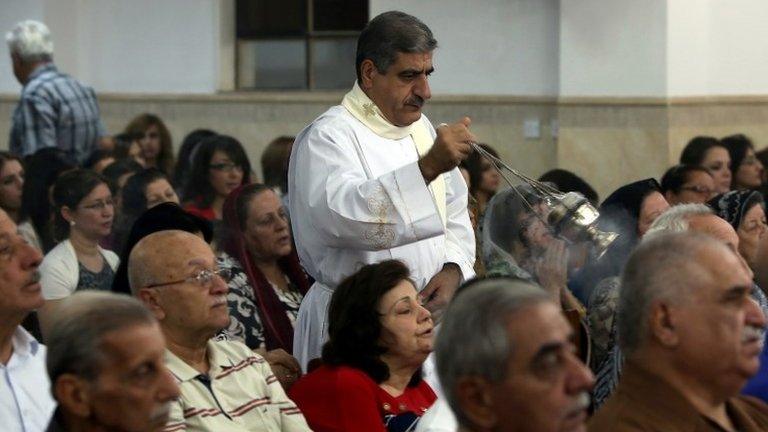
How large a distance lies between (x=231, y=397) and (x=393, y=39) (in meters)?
1.41

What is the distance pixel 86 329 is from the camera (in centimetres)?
376

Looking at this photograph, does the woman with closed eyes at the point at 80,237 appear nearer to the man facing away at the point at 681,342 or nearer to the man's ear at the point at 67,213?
the man's ear at the point at 67,213

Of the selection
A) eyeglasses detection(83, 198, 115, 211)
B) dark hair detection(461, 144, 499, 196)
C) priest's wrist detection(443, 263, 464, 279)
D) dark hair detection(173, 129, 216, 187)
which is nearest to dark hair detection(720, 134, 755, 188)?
dark hair detection(461, 144, 499, 196)

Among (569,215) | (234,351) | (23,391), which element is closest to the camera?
(23,391)

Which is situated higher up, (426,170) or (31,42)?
(31,42)

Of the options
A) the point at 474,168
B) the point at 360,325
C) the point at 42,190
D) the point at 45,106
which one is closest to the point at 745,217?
the point at 360,325

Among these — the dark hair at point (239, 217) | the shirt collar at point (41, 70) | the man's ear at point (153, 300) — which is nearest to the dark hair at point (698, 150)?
the dark hair at point (239, 217)

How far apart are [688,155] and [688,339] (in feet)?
23.4

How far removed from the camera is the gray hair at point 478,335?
3486mm

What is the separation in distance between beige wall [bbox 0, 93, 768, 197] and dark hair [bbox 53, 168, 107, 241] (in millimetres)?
5613

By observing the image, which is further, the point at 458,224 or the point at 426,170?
the point at 458,224

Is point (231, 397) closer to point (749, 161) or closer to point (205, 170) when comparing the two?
point (205, 170)

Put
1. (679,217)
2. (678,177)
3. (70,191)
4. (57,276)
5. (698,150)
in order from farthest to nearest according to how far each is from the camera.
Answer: (698,150)
(678,177)
(70,191)
(57,276)
(679,217)

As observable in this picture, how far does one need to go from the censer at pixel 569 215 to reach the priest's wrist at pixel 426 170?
0.22 metres
